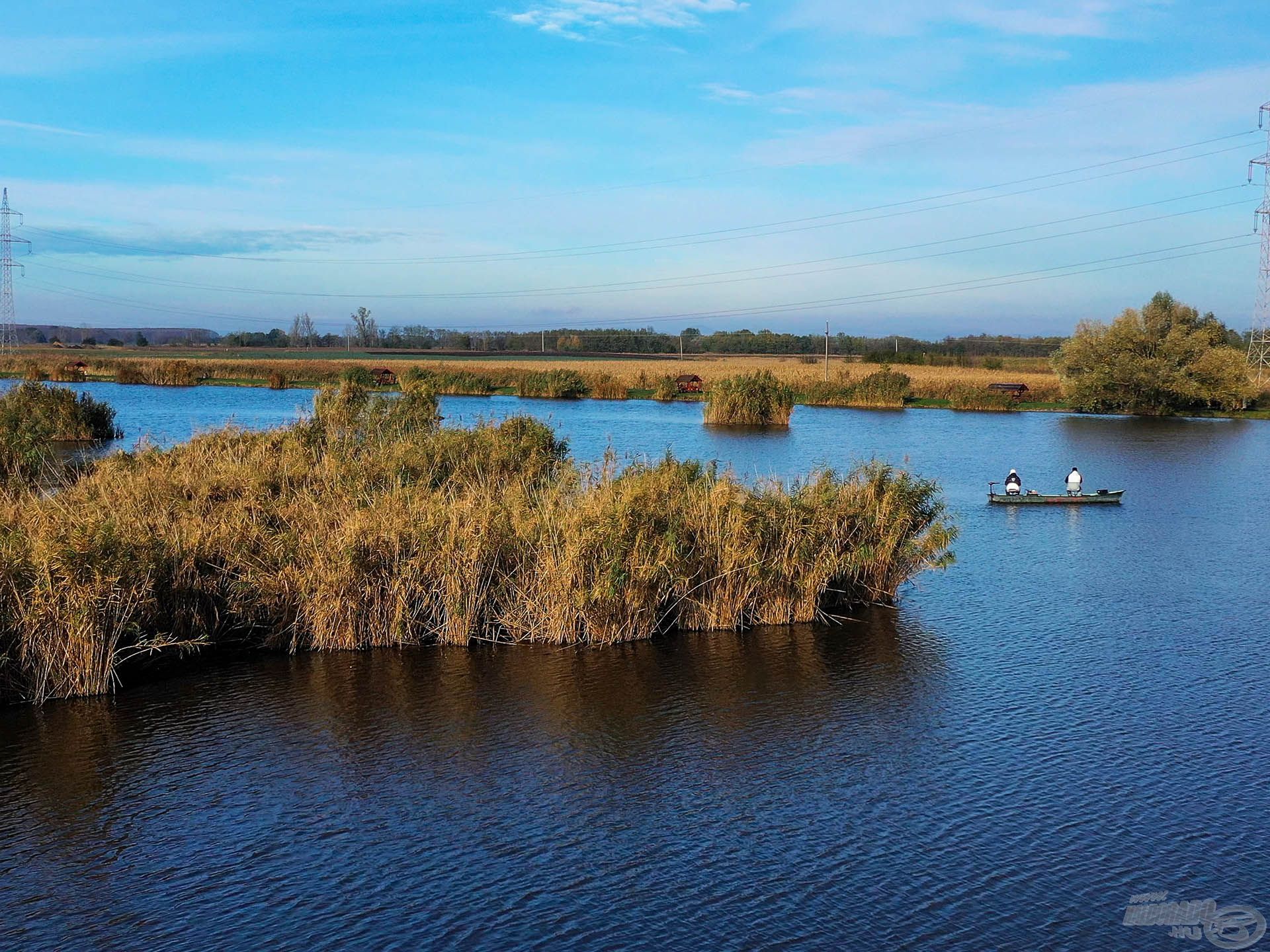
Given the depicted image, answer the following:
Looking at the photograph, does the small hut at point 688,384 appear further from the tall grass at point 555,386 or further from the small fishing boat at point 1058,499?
the small fishing boat at point 1058,499

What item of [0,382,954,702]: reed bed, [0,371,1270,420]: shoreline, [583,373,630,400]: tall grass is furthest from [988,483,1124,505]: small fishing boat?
[583,373,630,400]: tall grass

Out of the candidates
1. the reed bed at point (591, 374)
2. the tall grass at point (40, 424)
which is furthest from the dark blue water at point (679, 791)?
the reed bed at point (591, 374)

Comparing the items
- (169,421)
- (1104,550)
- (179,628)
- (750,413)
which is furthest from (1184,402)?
(179,628)

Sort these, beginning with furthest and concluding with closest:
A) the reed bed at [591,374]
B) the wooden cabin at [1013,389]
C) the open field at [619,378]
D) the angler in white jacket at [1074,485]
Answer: the reed bed at [591,374]
the wooden cabin at [1013,389]
the open field at [619,378]
the angler in white jacket at [1074,485]

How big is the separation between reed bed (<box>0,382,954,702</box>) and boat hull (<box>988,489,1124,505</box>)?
11634mm

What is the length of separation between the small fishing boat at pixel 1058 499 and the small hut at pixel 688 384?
45.9 metres

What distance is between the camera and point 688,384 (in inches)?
3031

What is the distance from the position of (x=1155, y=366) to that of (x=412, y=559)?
62.3 meters

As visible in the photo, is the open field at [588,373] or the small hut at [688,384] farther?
the small hut at [688,384]

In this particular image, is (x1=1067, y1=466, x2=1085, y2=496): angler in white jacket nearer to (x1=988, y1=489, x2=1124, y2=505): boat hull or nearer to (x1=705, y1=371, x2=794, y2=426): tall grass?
(x1=988, y1=489, x2=1124, y2=505): boat hull

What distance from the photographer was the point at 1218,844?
33.9 ft

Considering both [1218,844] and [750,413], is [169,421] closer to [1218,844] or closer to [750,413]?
[750,413]

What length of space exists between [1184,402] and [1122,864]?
214ft

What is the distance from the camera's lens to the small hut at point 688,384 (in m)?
76.4
